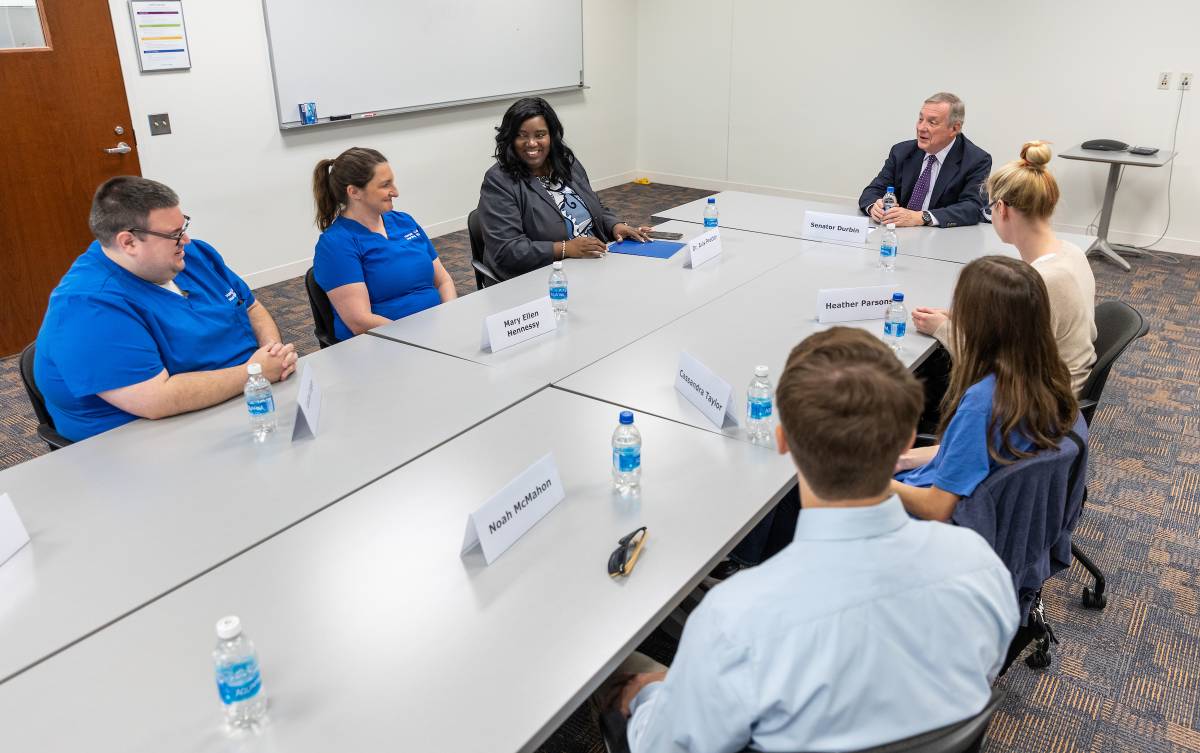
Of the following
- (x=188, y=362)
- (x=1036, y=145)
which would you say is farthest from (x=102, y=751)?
(x=1036, y=145)

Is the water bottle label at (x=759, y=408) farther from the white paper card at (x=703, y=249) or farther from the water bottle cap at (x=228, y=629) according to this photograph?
the white paper card at (x=703, y=249)

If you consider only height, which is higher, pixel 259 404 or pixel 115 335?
pixel 115 335

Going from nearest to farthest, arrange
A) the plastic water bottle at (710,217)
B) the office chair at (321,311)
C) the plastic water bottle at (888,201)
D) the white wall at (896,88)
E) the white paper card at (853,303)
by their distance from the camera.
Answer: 1. the white paper card at (853,303)
2. the office chair at (321,311)
3. the plastic water bottle at (710,217)
4. the plastic water bottle at (888,201)
5. the white wall at (896,88)

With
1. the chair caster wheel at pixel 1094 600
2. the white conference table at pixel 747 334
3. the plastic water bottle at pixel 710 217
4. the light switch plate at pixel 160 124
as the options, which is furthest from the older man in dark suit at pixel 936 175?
the light switch plate at pixel 160 124

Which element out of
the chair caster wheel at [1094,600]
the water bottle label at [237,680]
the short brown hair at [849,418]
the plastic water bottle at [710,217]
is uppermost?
the short brown hair at [849,418]

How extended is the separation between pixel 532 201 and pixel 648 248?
540 millimetres

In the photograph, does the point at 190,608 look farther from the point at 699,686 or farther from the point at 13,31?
the point at 13,31

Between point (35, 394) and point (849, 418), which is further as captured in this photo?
point (35, 394)

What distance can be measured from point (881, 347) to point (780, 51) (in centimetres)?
685

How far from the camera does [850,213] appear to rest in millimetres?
4184

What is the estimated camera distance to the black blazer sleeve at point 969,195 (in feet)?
12.7

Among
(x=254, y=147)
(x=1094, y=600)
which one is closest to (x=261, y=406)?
(x=1094, y=600)

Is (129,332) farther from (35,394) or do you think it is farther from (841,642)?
(841,642)

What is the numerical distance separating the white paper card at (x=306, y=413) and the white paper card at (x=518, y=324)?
0.59 m
